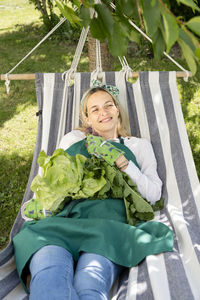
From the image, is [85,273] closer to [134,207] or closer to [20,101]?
[134,207]

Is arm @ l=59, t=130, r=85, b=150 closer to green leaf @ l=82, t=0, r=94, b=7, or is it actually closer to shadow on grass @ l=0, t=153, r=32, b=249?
shadow on grass @ l=0, t=153, r=32, b=249

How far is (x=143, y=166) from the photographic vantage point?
7.77ft

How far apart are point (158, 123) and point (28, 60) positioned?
171 inches

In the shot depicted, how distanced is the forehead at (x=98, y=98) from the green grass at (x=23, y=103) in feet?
3.91

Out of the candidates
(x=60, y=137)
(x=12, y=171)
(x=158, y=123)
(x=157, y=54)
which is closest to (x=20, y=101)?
(x=12, y=171)

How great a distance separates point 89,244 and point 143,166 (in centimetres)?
79

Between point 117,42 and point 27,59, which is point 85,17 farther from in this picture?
point 27,59

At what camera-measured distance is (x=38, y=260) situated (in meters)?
1.66

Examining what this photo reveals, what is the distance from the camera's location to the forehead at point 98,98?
8.08ft

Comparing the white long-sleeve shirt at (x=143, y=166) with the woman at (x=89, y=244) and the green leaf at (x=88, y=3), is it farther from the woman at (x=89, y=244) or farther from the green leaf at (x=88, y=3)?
the green leaf at (x=88, y=3)

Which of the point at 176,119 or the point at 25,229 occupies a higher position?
the point at 176,119

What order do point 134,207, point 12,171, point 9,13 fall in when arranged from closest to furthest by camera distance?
point 134,207 → point 12,171 → point 9,13

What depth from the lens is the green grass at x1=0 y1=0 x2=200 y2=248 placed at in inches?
131

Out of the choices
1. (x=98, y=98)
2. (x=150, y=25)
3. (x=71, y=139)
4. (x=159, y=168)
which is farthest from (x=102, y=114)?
(x=150, y=25)
